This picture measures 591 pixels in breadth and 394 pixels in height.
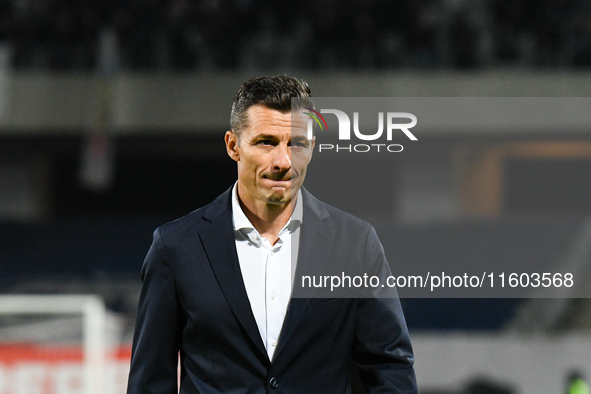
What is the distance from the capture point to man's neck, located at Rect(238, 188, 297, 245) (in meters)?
1.89

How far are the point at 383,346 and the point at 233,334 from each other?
0.38 m

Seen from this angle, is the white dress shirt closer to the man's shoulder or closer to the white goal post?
the man's shoulder

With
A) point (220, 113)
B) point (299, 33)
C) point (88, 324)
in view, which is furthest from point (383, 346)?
point (299, 33)

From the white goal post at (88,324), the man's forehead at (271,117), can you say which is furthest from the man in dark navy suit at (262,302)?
the white goal post at (88,324)

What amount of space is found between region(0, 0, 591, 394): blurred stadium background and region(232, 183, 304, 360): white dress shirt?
7905 mm

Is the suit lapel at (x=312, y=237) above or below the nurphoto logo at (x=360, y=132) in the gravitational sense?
below

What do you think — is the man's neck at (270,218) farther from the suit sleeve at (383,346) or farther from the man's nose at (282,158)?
the suit sleeve at (383,346)

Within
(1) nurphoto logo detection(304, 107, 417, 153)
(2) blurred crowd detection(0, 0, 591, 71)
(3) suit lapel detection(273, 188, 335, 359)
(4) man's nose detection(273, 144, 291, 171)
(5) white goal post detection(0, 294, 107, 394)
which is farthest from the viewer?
(2) blurred crowd detection(0, 0, 591, 71)

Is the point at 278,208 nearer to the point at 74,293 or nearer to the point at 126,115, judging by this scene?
the point at 74,293

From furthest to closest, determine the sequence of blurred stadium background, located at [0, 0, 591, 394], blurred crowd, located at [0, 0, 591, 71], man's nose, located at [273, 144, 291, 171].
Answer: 1. blurred crowd, located at [0, 0, 591, 71]
2. blurred stadium background, located at [0, 0, 591, 394]
3. man's nose, located at [273, 144, 291, 171]

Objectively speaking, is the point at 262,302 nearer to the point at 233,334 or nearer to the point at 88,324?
the point at 233,334

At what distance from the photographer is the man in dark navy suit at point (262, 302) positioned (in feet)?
5.85

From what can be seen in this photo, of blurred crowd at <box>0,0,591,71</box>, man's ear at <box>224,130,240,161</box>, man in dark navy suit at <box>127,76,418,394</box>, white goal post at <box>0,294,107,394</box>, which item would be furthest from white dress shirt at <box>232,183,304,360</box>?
blurred crowd at <box>0,0,591,71</box>

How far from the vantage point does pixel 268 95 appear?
1.79 meters
